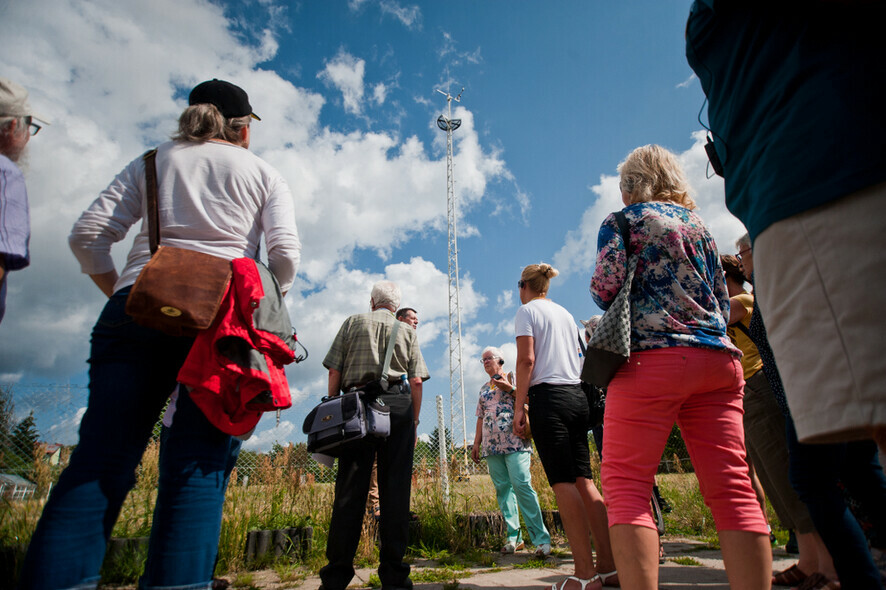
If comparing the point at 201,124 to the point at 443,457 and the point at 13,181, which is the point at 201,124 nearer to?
the point at 13,181

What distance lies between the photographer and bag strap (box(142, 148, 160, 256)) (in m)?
1.63

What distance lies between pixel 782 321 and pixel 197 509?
148cm

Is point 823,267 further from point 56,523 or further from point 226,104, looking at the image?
point 226,104

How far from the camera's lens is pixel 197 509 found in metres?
1.38

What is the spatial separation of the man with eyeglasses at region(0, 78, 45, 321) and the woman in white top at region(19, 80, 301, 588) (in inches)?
5.9

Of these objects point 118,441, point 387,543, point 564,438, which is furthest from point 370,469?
point 118,441

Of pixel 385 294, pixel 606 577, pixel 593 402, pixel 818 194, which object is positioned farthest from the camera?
pixel 385 294

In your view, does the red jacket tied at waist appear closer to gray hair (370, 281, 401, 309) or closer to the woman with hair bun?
the woman with hair bun

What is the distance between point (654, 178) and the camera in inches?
94.3

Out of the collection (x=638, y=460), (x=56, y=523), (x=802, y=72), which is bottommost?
(x=56, y=523)

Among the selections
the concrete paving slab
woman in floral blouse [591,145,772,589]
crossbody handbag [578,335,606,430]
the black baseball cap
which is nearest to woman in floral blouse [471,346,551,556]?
the concrete paving slab

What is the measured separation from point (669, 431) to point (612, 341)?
1.30 ft

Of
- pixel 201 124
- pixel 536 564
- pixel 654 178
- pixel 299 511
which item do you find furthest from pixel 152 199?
pixel 299 511

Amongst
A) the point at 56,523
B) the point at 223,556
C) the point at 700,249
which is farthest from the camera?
the point at 223,556
